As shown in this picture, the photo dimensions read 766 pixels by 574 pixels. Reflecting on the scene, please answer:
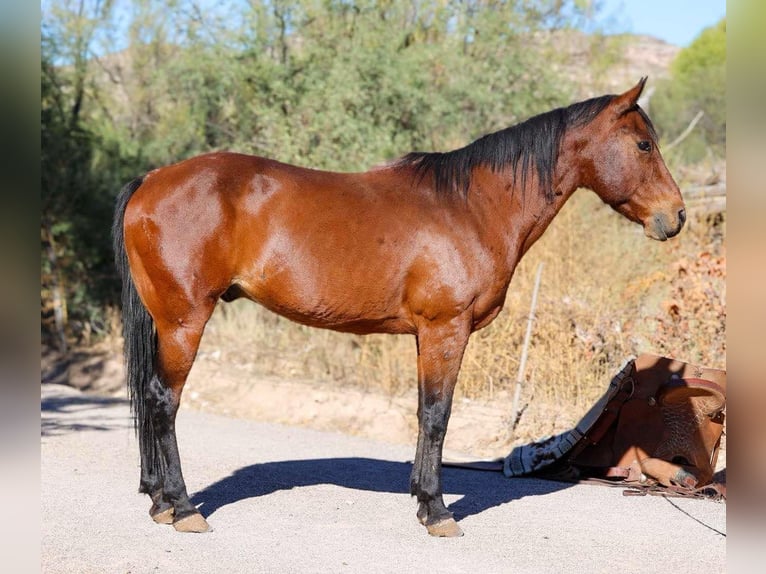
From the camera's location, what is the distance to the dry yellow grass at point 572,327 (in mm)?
8141

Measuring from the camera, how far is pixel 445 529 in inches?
184

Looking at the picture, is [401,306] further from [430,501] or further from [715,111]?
[715,111]

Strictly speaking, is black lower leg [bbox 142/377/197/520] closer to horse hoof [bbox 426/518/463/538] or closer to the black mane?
horse hoof [bbox 426/518/463/538]

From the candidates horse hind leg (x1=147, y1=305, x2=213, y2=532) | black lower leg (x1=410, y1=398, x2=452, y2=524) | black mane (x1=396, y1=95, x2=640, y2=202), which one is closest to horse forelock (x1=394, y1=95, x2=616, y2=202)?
black mane (x1=396, y1=95, x2=640, y2=202)

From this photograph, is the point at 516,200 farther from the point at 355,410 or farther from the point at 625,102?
the point at 355,410

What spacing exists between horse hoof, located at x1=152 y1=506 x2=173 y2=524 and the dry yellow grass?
4.17 metres

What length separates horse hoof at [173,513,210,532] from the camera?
4.57 meters

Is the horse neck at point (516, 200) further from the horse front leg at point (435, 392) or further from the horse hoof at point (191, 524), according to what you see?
the horse hoof at point (191, 524)

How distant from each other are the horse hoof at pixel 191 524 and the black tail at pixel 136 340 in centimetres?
38

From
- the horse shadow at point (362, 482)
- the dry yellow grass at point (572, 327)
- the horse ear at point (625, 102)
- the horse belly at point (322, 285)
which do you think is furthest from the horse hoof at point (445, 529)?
the dry yellow grass at point (572, 327)

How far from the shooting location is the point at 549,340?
8336 millimetres

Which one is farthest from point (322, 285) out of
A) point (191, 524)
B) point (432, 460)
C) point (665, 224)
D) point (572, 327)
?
point (572, 327)
